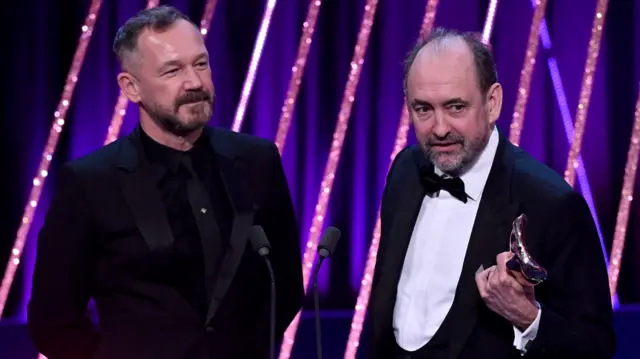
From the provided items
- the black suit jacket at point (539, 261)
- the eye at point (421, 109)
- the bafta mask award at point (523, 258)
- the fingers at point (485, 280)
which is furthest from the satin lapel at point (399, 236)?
the bafta mask award at point (523, 258)

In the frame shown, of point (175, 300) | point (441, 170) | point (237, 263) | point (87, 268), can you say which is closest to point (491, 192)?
point (441, 170)

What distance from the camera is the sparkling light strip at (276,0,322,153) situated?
4.71m

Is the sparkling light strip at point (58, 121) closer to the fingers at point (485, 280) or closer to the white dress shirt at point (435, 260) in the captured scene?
the white dress shirt at point (435, 260)

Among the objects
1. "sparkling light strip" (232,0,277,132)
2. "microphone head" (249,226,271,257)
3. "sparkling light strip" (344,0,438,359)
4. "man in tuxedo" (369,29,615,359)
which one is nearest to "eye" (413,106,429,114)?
"man in tuxedo" (369,29,615,359)

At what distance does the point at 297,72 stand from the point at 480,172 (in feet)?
8.80

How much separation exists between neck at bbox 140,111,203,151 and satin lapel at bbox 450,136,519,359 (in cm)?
70

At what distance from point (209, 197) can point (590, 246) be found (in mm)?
869

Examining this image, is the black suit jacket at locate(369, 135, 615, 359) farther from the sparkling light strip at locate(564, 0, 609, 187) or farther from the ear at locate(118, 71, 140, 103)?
the sparkling light strip at locate(564, 0, 609, 187)

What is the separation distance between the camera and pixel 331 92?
15.8 ft

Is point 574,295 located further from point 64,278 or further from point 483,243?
point 64,278

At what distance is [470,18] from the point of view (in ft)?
16.1

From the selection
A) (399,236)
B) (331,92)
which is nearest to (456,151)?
(399,236)

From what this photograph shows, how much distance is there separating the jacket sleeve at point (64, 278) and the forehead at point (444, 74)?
0.81 meters

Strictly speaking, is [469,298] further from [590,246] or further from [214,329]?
[214,329]
